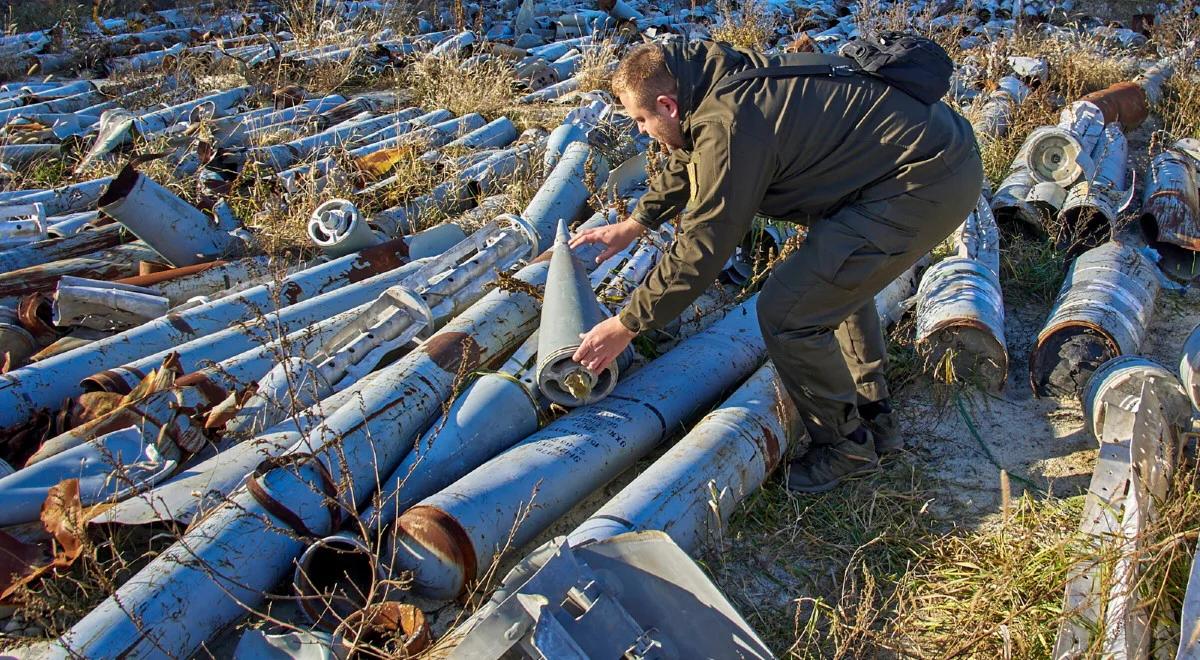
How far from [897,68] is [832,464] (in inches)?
55.5

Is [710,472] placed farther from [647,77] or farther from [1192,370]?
[1192,370]

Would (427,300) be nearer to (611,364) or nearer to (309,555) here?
(611,364)

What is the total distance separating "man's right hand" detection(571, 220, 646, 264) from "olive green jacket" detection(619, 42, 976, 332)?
1.80ft

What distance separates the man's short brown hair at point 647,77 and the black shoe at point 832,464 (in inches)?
56.1

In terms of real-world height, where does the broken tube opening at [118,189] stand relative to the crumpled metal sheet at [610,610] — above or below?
above

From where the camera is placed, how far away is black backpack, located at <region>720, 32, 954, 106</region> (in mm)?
2932

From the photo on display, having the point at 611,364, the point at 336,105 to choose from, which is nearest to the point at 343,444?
the point at 611,364

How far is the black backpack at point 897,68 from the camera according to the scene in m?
2.93

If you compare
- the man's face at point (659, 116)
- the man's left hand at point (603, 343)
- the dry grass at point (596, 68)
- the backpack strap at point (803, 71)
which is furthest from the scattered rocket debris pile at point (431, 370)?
the backpack strap at point (803, 71)

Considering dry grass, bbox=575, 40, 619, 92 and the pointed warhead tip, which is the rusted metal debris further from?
dry grass, bbox=575, 40, 619, 92

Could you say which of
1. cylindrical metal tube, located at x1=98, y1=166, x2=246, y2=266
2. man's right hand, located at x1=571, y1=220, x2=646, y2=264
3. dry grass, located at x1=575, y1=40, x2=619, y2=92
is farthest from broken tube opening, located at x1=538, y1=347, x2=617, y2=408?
dry grass, located at x1=575, y1=40, x2=619, y2=92

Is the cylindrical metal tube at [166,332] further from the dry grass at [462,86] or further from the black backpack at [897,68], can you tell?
the dry grass at [462,86]

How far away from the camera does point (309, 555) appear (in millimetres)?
2754

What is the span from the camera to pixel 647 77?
2898 mm
